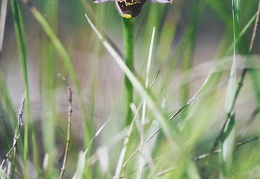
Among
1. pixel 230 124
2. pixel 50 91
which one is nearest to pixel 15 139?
pixel 50 91

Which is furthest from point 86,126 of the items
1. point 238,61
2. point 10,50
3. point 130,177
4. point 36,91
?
point 36,91

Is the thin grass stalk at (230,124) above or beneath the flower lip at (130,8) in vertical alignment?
beneath

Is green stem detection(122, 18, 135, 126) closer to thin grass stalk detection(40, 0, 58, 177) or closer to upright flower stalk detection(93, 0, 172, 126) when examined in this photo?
upright flower stalk detection(93, 0, 172, 126)

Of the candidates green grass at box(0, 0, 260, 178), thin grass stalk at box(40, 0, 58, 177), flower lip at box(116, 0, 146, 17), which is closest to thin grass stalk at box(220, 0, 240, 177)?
green grass at box(0, 0, 260, 178)

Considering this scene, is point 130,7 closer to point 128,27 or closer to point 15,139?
point 128,27

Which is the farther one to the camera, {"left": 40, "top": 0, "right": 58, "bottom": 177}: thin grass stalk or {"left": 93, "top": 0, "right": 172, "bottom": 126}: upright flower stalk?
{"left": 40, "top": 0, "right": 58, "bottom": 177}: thin grass stalk

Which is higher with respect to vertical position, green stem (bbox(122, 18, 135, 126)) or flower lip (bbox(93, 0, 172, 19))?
flower lip (bbox(93, 0, 172, 19))

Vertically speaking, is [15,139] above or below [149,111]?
above

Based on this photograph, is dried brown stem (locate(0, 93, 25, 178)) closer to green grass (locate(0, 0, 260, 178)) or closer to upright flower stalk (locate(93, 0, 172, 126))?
green grass (locate(0, 0, 260, 178))

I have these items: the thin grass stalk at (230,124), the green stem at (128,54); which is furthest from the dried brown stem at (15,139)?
the thin grass stalk at (230,124)

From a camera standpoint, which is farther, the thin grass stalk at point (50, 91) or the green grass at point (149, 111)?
the thin grass stalk at point (50, 91)

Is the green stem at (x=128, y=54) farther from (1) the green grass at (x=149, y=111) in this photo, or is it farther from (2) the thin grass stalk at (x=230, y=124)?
(2) the thin grass stalk at (x=230, y=124)
